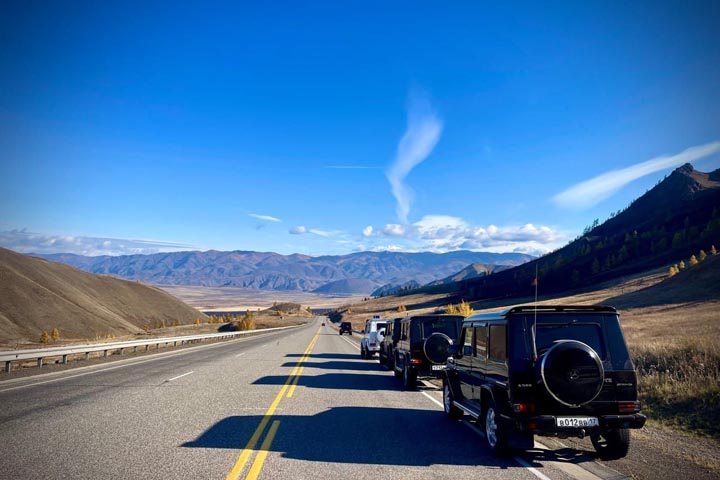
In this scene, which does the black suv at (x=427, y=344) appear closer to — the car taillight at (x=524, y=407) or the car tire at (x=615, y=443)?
the car tire at (x=615, y=443)

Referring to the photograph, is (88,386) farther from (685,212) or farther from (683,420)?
(685,212)

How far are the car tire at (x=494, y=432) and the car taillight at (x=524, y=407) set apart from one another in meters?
0.46

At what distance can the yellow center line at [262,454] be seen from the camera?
5951 mm

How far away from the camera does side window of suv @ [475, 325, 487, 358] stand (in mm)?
8016

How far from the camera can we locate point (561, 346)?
646cm

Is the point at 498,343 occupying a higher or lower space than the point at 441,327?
higher

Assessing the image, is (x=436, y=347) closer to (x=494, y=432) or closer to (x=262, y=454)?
(x=494, y=432)

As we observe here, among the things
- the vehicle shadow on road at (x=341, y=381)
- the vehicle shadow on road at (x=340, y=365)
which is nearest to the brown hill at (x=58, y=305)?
the vehicle shadow on road at (x=340, y=365)

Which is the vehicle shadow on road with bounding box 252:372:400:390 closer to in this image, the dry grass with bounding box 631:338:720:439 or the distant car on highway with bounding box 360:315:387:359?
the distant car on highway with bounding box 360:315:387:359

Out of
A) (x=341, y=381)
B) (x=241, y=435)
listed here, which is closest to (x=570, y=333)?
(x=241, y=435)

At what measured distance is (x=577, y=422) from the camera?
654 cm

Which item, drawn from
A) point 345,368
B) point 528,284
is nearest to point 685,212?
point 528,284

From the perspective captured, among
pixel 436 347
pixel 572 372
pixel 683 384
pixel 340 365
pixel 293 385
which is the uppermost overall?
pixel 572 372

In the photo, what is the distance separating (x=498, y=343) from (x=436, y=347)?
6.62 meters
